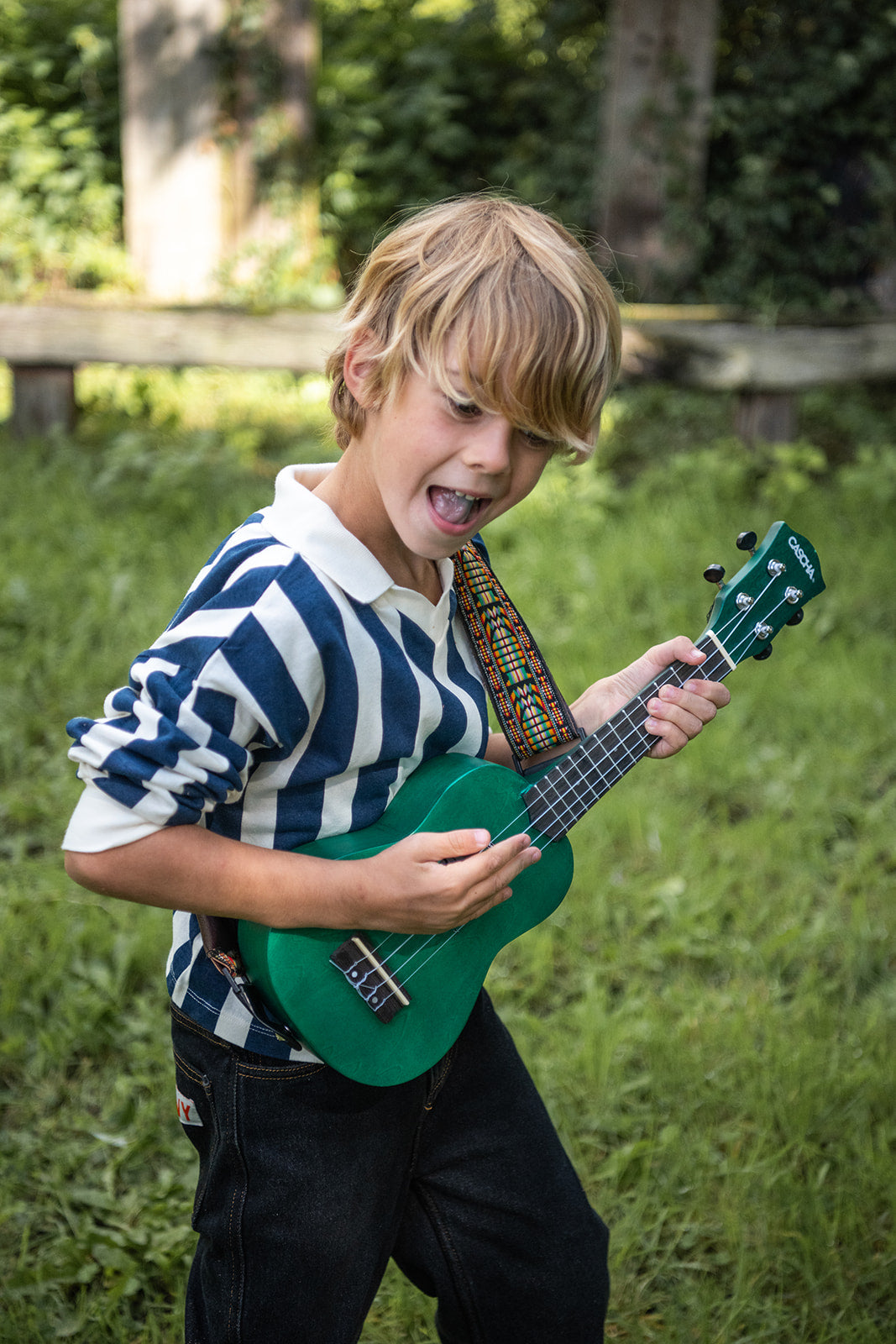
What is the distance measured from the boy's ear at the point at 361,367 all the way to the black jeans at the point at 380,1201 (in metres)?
0.74

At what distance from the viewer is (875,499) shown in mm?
4695

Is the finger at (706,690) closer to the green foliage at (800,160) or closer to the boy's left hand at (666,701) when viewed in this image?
the boy's left hand at (666,701)

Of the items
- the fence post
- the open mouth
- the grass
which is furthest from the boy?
the fence post

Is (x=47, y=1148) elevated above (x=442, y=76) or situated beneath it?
situated beneath

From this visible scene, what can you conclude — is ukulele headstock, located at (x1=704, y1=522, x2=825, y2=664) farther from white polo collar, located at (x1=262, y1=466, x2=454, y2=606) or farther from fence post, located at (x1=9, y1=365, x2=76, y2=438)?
fence post, located at (x1=9, y1=365, x2=76, y2=438)

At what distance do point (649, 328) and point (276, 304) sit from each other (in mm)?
1668

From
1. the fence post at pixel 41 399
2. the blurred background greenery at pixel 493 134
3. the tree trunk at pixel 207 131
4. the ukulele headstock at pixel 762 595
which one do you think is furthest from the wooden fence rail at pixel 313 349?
the ukulele headstock at pixel 762 595

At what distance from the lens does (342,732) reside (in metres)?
1.21

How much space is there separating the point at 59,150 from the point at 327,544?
739 cm

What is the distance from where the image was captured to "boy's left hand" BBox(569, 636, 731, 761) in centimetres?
148

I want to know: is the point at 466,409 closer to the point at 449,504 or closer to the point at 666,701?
the point at 449,504

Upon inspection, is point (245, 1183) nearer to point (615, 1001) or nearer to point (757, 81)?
point (615, 1001)

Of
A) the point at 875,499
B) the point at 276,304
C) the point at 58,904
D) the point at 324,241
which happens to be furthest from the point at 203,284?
the point at 58,904

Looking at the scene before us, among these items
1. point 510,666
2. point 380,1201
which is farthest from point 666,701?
point 380,1201
